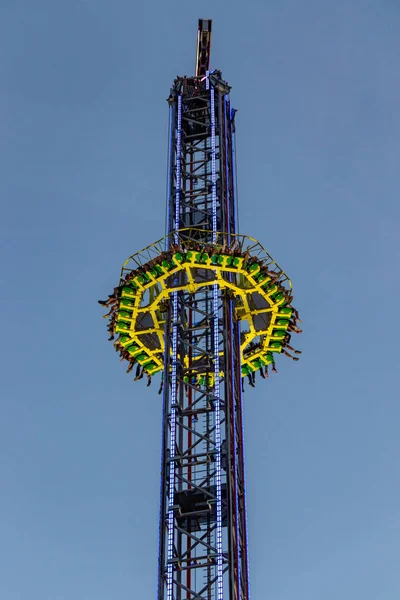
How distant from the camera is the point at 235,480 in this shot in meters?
49.2

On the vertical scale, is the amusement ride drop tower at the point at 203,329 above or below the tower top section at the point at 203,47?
below

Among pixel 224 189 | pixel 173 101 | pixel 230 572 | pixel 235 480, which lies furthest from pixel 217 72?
pixel 230 572

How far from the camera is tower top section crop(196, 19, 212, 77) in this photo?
68750 millimetres

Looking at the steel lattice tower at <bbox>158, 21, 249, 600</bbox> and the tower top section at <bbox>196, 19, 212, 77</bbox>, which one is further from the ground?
the tower top section at <bbox>196, 19, 212, 77</bbox>

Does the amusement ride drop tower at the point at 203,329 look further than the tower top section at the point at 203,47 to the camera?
No

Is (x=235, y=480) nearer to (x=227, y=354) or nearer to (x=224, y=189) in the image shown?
(x=227, y=354)

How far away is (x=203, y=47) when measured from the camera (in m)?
69.5

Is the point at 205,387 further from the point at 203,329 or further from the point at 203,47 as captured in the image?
the point at 203,47

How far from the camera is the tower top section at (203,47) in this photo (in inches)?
2707

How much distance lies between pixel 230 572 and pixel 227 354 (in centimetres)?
1117

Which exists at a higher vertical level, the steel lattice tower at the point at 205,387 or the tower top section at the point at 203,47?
the tower top section at the point at 203,47

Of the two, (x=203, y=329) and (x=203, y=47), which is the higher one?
(x=203, y=47)

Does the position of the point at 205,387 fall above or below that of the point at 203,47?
below

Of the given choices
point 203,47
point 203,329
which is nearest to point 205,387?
point 203,329
